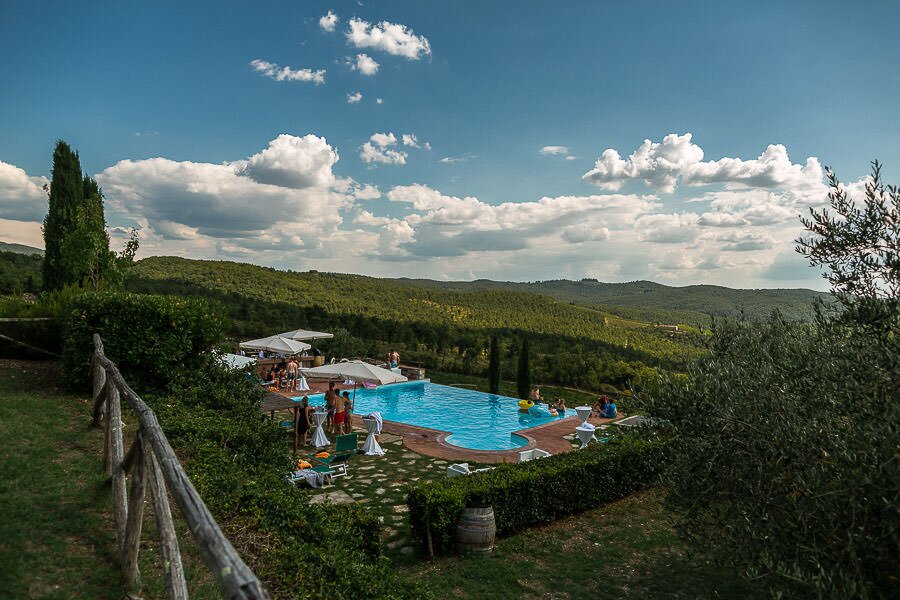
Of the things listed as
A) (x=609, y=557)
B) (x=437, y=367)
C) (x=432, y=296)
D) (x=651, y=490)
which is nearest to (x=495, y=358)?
(x=437, y=367)

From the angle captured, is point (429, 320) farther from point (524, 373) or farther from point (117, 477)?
point (117, 477)

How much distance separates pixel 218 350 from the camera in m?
11.9

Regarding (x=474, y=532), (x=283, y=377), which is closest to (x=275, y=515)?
(x=474, y=532)

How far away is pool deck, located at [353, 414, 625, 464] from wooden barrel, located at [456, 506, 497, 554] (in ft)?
12.7

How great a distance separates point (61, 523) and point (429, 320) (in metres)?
47.2

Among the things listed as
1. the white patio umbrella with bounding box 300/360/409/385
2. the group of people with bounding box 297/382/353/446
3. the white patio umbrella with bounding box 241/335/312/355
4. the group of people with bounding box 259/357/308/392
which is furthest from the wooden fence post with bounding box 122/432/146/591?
the group of people with bounding box 259/357/308/392

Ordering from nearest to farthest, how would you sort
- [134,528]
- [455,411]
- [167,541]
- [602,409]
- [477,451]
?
[167,541]
[134,528]
[477,451]
[602,409]
[455,411]

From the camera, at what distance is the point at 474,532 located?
7.90 metres

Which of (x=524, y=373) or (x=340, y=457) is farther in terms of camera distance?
(x=524, y=373)

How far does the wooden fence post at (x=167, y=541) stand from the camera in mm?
3042

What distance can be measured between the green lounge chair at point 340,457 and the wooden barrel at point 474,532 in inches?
169

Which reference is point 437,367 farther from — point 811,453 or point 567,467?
point 811,453

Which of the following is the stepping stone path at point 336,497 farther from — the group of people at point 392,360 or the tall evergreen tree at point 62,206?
the group of people at point 392,360

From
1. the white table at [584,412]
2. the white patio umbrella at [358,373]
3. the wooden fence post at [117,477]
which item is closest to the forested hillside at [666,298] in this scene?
the white table at [584,412]
